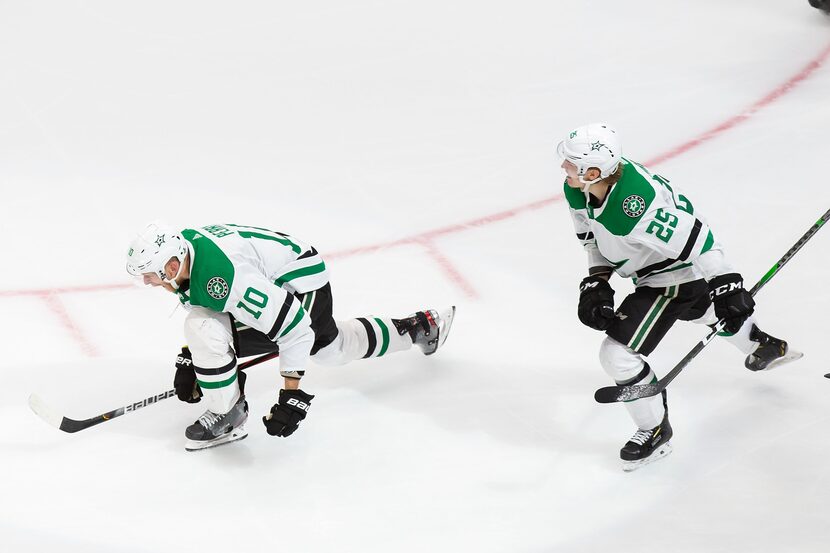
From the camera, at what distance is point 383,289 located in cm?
479

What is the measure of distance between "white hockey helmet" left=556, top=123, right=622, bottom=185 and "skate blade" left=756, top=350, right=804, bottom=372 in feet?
3.47

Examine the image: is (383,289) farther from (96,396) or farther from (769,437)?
(769,437)

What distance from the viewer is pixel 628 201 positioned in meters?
3.43

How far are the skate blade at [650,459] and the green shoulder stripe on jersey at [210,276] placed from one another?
1348mm

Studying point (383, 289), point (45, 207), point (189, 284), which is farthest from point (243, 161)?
point (189, 284)

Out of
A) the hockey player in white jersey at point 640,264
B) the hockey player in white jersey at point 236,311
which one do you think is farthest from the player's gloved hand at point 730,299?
the hockey player in white jersey at point 236,311

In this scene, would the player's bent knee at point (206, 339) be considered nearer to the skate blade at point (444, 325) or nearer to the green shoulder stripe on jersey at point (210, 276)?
the green shoulder stripe on jersey at point (210, 276)

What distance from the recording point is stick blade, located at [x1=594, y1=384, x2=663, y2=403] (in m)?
3.52

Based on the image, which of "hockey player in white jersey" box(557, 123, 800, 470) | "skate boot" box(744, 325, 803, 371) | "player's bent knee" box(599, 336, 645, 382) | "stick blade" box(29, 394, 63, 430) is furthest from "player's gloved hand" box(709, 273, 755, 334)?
"stick blade" box(29, 394, 63, 430)

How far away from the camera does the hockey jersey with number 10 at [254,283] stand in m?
3.49

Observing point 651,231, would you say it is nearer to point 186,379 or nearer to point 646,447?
point 646,447

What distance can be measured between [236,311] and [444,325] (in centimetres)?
101

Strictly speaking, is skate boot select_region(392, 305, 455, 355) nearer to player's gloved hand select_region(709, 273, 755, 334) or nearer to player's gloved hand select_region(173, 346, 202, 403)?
player's gloved hand select_region(173, 346, 202, 403)

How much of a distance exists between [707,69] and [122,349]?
379 centimetres
